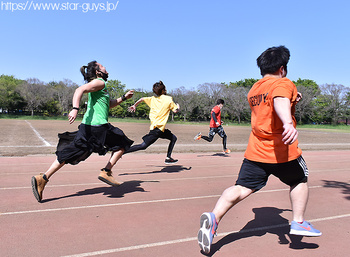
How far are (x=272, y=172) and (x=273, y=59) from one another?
1055 mm

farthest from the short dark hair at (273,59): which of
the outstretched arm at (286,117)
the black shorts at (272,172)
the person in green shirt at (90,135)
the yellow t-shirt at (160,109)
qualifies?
the yellow t-shirt at (160,109)

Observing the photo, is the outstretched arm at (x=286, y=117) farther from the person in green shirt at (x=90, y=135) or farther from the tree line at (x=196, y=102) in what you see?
the tree line at (x=196, y=102)

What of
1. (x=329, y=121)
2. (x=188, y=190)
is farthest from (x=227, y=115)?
(x=188, y=190)

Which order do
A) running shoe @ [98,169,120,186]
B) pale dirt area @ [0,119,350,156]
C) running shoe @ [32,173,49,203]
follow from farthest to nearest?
pale dirt area @ [0,119,350,156] → running shoe @ [98,169,120,186] → running shoe @ [32,173,49,203]

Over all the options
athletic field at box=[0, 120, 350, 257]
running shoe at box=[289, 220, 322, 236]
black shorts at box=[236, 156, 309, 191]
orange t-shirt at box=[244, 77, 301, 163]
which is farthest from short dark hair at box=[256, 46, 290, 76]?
athletic field at box=[0, 120, 350, 257]

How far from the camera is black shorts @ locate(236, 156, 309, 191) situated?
278 cm

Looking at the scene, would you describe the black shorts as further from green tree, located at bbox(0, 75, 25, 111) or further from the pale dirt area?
green tree, located at bbox(0, 75, 25, 111)

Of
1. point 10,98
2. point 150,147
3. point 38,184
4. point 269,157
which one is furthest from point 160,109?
point 10,98

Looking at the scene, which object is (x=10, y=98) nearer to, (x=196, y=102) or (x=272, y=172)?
(x=196, y=102)

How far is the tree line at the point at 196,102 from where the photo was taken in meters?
72.2

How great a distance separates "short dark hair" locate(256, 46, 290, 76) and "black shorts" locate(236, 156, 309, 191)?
0.87 meters

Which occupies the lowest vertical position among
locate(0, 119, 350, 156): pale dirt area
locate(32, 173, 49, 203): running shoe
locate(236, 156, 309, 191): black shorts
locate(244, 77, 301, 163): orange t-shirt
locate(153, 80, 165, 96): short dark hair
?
locate(0, 119, 350, 156): pale dirt area

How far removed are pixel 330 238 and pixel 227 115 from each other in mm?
81568

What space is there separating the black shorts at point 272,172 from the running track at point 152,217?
0.65 metres
